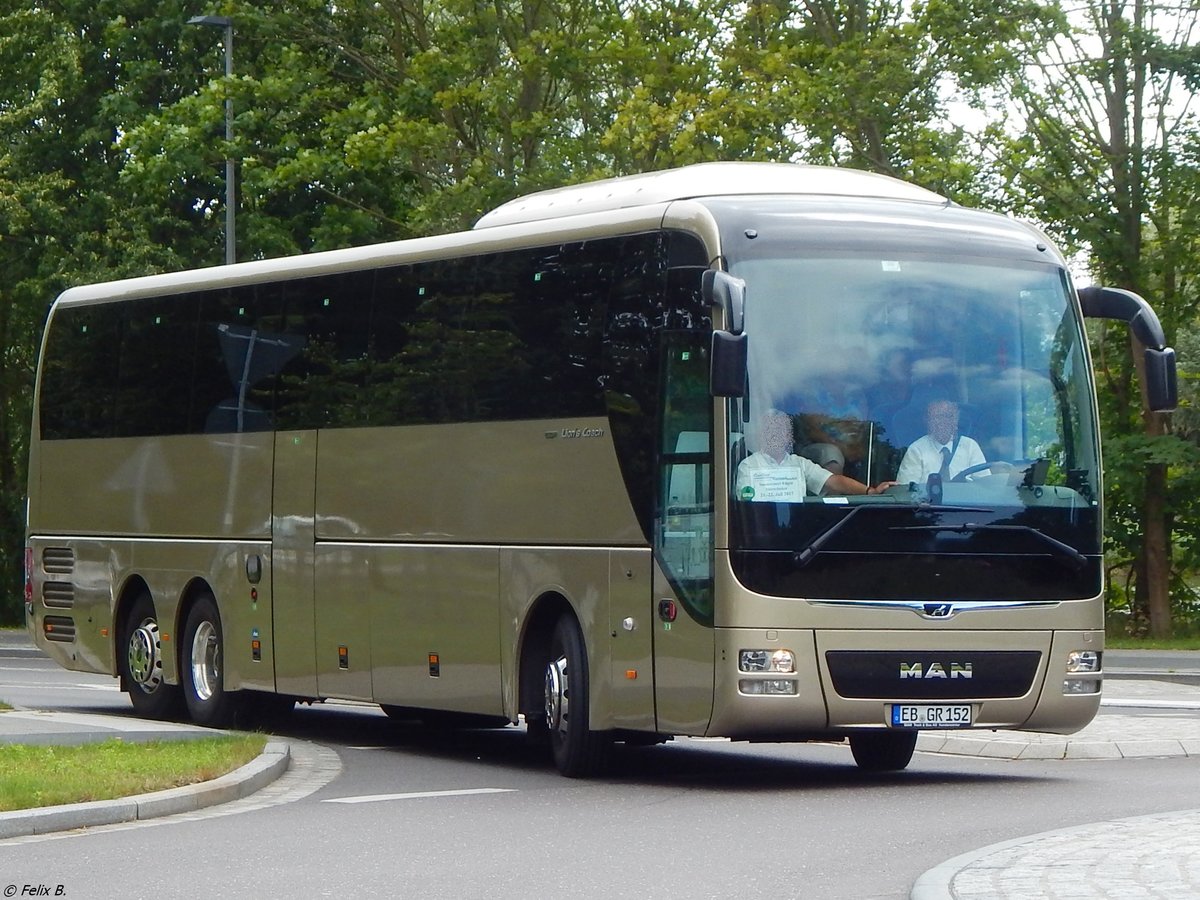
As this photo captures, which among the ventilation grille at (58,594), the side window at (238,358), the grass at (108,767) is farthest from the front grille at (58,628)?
the grass at (108,767)

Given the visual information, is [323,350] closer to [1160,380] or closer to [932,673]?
[932,673]

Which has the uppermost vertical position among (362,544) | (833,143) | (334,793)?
(833,143)

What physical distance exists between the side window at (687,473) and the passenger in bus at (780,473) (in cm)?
24

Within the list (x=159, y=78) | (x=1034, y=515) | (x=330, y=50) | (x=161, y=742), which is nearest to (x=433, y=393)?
(x=161, y=742)

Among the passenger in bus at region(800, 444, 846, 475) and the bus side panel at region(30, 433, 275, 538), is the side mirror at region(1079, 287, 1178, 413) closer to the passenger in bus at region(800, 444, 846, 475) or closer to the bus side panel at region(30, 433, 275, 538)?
the passenger in bus at region(800, 444, 846, 475)

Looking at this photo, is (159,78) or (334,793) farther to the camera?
(159,78)

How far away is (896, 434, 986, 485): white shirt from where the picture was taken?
1395 cm

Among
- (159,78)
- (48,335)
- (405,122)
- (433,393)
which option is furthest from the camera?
(159,78)

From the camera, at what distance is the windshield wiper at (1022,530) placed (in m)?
14.0

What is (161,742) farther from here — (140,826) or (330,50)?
(330,50)

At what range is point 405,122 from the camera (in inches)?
1331

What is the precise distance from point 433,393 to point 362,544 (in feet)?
4.81

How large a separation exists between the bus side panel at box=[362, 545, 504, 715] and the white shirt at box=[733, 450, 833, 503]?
105 inches

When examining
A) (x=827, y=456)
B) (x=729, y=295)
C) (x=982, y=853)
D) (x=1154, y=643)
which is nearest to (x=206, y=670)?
(x=827, y=456)
